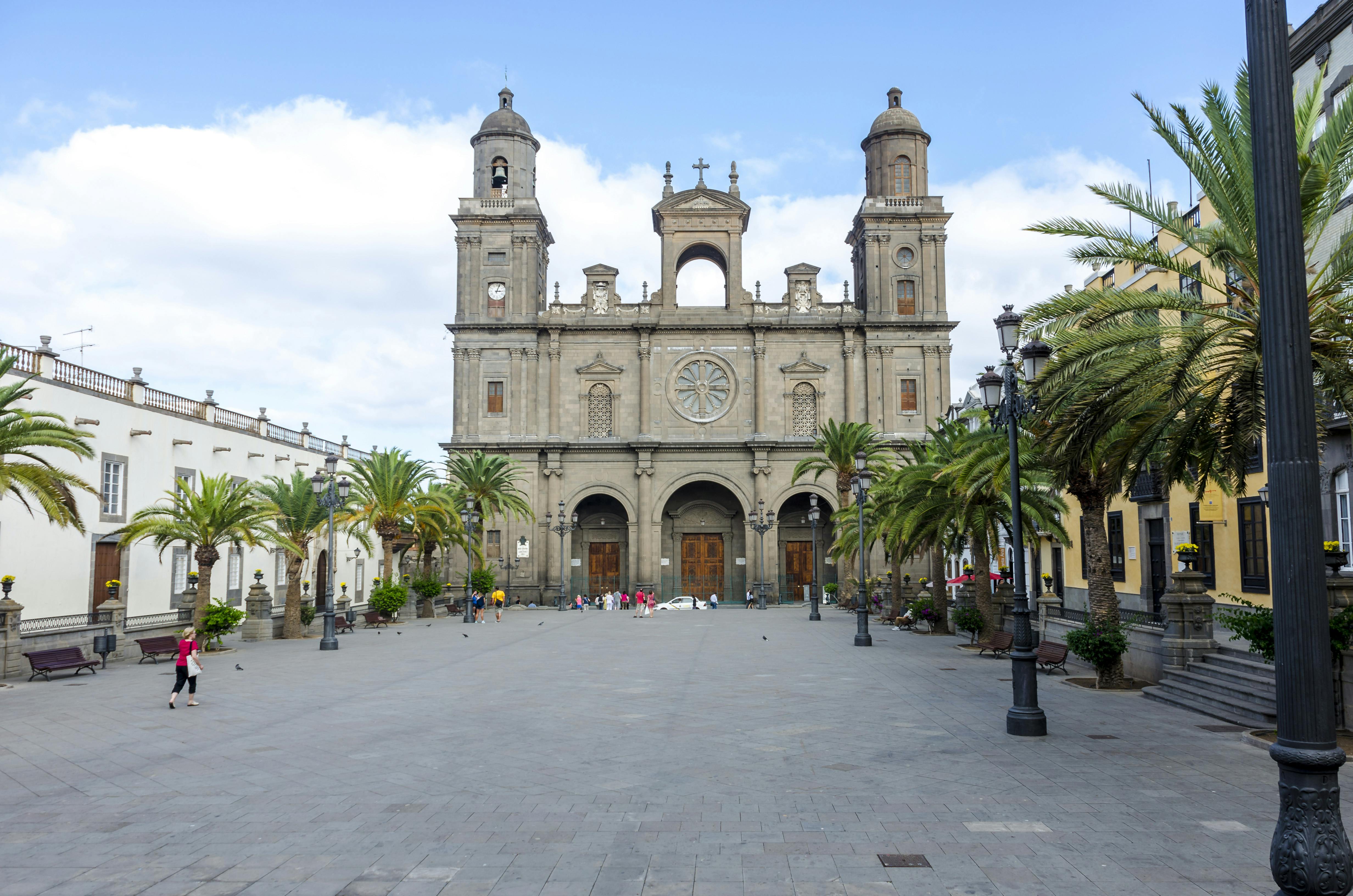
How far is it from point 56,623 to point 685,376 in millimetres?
33295

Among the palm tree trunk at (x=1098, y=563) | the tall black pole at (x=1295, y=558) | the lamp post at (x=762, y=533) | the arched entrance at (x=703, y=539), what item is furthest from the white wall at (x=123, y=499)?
the tall black pole at (x=1295, y=558)

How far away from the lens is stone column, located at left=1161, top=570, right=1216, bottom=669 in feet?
51.5

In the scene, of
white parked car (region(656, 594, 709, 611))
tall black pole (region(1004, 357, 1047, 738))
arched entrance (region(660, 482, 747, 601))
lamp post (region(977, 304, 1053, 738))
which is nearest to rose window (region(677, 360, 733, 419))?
arched entrance (region(660, 482, 747, 601))

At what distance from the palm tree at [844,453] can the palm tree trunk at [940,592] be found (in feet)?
36.3

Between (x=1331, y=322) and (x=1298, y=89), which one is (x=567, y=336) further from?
(x=1331, y=322)

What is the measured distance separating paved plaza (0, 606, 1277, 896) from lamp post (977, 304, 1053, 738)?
36 cm

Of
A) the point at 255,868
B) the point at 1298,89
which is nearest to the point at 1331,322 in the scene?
the point at 255,868

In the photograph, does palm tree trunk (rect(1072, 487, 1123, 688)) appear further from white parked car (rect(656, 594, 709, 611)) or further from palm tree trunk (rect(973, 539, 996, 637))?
white parked car (rect(656, 594, 709, 611))

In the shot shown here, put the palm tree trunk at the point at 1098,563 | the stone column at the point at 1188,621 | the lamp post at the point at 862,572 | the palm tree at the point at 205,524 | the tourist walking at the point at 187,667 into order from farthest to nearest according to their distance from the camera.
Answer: the lamp post at the point at 862,572 → the palm tree at the point at 205,524 → the palm tree trunk at the point at 1098,563 → the stone column at the point at 1188,621 → the tourist walking at the point at 187,667

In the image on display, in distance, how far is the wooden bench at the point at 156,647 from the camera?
72.3 ft

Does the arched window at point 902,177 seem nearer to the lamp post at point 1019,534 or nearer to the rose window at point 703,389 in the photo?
the rose window at point 703,389

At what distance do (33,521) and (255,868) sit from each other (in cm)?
2556

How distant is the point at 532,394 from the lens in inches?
2021

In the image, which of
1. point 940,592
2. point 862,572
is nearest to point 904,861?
point 862,572
